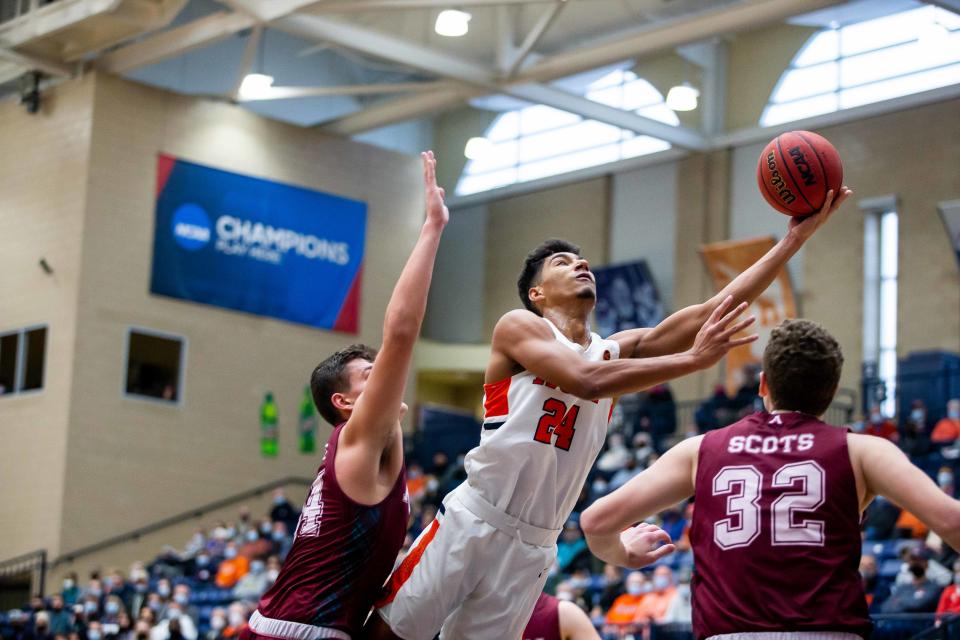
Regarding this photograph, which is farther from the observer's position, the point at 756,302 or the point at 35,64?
the point at 35,64

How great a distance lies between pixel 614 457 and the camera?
22625mm

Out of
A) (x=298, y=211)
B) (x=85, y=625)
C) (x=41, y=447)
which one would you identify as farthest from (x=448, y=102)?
(x=85, y=625)

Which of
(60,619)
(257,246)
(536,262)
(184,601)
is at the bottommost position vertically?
(60,619)

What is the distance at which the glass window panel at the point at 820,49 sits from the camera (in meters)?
24.6

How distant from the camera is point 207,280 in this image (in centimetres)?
2642

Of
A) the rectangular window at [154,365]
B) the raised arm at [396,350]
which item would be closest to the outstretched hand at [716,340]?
the raised arm at [396,350]

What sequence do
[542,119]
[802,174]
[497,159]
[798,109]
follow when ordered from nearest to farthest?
[802,174] < [798,109] < [542,119] < [497,159]

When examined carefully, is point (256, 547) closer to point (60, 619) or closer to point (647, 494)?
point (60, 619)

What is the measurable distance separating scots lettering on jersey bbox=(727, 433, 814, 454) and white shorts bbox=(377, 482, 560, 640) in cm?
146

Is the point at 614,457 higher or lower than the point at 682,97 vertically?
lower

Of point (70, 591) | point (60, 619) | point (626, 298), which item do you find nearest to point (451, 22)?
→ point (626, 298)

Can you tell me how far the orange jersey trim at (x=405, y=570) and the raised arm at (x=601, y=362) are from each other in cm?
81

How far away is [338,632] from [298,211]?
22617mm

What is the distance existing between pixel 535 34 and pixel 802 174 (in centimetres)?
1704
